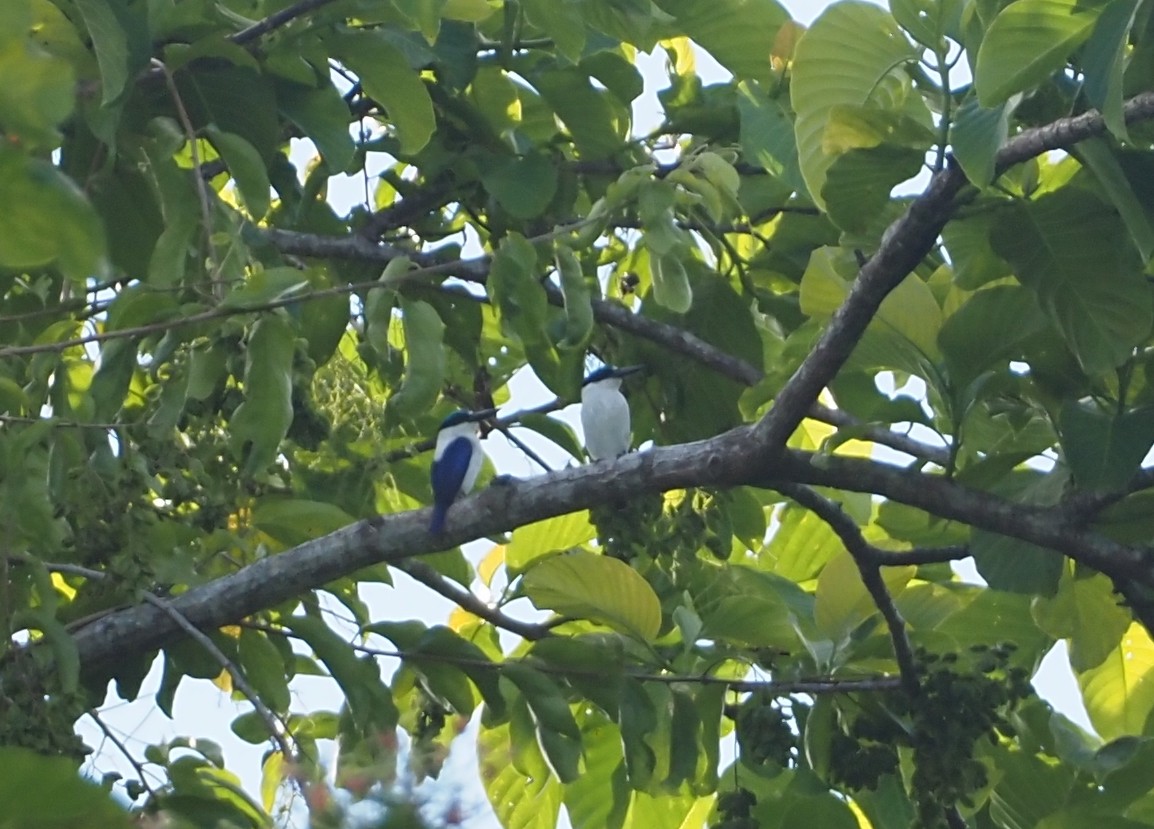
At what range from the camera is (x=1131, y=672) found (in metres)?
3.88

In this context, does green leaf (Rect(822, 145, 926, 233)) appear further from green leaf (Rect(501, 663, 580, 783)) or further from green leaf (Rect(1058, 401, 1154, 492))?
green leaf (Rect(501, 663, 580, 783))

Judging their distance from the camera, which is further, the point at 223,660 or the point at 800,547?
the point at 800,547

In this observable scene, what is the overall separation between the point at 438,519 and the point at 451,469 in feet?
3.49

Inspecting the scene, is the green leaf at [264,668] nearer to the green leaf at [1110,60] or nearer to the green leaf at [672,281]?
the green leaf at [672,281]

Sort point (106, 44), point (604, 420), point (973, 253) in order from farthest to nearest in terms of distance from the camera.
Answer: point (604, 420) < point (973, 253) < point (106, 44)

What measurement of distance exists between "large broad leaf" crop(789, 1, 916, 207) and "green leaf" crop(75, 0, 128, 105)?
50.6 inches

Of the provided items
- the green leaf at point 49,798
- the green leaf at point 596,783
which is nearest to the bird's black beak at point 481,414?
the green leaf at point 596,783

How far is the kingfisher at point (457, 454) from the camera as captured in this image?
4121 millimetres

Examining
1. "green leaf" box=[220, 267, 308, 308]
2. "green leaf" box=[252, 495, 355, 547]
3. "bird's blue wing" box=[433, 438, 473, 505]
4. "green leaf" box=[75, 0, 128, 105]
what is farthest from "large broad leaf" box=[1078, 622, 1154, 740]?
"green leaf" box=[75, 0, 128, 105]

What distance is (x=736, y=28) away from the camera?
4133 mm

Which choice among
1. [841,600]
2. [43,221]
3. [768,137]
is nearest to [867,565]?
[841,600]

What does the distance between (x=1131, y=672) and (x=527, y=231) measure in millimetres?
1934

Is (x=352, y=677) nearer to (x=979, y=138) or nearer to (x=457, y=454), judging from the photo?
(x=457, y=454)

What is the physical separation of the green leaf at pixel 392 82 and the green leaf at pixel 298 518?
2.66 ft
